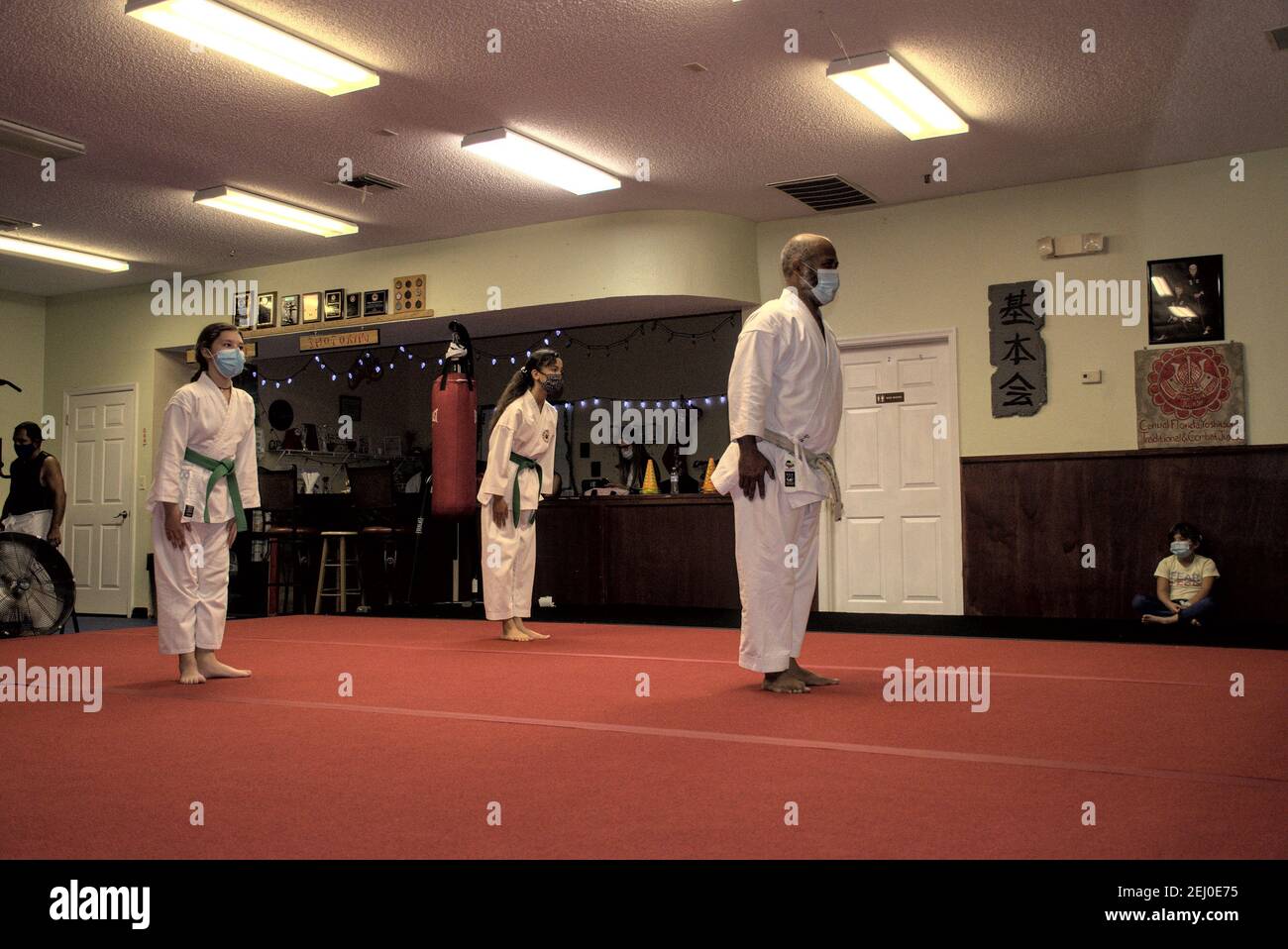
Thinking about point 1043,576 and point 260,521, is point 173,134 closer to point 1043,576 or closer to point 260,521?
A: point 260,521

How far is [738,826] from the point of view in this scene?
2.10 meters

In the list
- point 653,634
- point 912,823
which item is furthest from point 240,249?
point 912,823

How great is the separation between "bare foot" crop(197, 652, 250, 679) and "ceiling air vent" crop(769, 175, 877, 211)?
16.3ft

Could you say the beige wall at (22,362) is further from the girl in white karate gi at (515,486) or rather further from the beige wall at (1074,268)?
the beige wall at (1074,268)

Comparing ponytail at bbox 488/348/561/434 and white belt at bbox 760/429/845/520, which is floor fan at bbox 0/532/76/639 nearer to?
ponytail at bbox 488/348/561/434

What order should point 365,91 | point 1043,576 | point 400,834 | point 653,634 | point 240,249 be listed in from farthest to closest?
point 240,249 < point 1043,576 < point 653,634 < point 365,91 < point 400,834

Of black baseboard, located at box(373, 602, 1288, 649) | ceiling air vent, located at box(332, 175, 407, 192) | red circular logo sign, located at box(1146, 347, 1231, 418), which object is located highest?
ceiling air vent, located at box(332, 175, 407, 192)

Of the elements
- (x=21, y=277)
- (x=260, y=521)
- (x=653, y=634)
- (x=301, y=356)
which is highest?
(x=21, y=277)

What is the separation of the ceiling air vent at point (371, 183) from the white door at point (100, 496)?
4.59 meters

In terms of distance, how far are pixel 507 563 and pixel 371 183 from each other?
131 inches

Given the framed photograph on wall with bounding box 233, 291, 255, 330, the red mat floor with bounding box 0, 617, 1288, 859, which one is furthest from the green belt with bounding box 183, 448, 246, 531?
the framed photograph on wall with bounding box 233, 291, 255, 330

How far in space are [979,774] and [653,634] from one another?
397cm

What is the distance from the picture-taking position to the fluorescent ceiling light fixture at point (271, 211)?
7.74 m

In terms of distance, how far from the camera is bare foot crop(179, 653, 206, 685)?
432 cm
